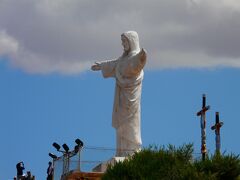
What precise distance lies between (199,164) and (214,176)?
0.63 meters

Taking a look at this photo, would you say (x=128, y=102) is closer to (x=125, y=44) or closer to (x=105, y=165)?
(x=125, y=44)

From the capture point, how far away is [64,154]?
2975cm

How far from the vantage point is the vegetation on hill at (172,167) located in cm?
2578

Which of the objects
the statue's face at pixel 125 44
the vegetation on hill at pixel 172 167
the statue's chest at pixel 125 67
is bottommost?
the vegetation on hill at pixel 172 167

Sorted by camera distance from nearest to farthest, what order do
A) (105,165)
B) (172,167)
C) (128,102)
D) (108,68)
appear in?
(172,167), (105,165), (128,102), (108,68)

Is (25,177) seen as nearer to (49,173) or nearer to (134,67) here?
(49,173)

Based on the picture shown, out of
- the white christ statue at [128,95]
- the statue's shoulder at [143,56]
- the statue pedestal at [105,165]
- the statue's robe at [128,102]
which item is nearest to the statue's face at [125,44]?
the white christ statue at [128,95]

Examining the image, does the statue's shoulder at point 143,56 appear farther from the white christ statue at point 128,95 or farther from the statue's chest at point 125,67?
the statue's chest at point 125,67

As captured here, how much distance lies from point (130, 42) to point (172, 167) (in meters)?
5.65

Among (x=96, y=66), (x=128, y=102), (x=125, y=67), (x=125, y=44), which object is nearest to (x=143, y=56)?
(x=125, y=67)

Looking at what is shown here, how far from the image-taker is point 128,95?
30375mm

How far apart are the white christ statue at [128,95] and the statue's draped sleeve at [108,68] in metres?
0.17

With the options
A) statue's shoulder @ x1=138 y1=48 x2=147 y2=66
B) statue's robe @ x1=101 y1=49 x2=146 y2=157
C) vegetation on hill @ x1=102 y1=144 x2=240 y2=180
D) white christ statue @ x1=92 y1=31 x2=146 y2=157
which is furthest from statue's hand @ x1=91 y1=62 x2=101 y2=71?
vegetation on hill @ x1=102 y1=144 x2=240 y2=180

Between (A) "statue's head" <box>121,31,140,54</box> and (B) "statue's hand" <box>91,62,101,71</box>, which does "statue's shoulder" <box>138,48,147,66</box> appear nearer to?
(A) "statue's head" <box>121,31,140,54</box>
